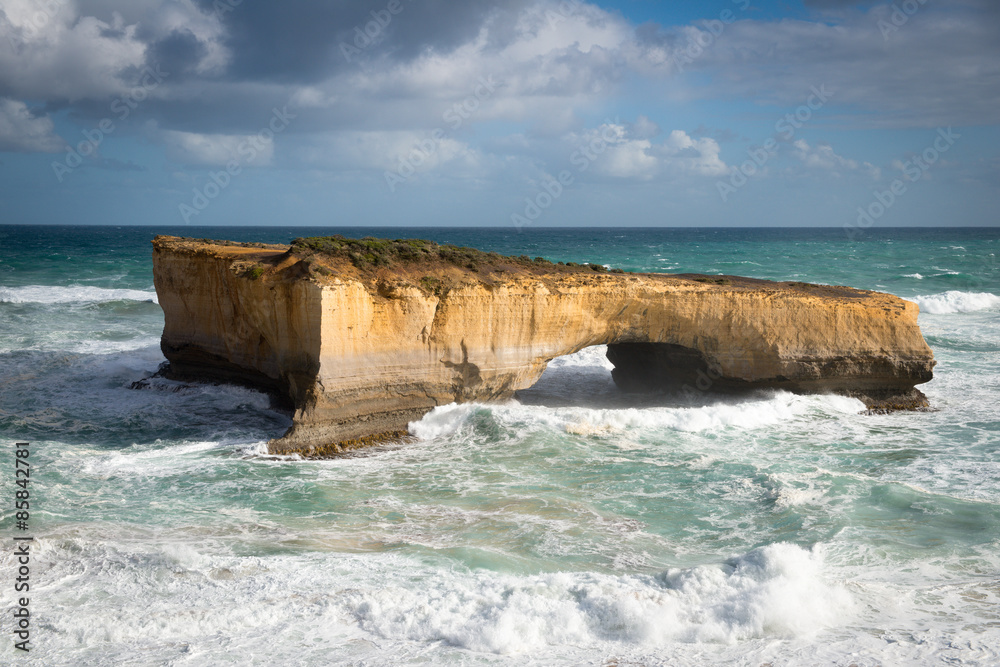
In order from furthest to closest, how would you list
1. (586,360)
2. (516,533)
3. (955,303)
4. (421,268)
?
(955,303), (586,360), (421,268), (516,533)

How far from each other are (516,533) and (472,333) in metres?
4.63

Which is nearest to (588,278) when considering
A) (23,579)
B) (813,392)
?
(813,392)

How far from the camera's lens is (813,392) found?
14.1 m

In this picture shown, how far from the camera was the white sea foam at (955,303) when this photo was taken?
2785 centimetres

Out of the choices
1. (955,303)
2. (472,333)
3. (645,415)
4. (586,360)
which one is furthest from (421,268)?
(955,303)

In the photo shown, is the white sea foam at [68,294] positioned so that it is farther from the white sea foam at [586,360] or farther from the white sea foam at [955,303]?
the white sea foam at [955,303]

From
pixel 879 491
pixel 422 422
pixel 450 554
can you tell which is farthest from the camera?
pixel 422 422

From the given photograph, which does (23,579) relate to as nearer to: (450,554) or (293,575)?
(293,575)

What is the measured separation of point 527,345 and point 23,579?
8029 millimetres

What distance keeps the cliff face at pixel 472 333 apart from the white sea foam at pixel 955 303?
16.2m

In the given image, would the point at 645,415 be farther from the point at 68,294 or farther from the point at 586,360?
the point at 68,294

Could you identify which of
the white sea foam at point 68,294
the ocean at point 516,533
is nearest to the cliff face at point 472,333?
the ocean at point 516,533

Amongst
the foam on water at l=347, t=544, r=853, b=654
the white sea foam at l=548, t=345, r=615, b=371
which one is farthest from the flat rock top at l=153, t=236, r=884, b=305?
the foam on water at l=347, t=544, r=853, b=654

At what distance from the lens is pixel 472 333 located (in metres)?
12.3
